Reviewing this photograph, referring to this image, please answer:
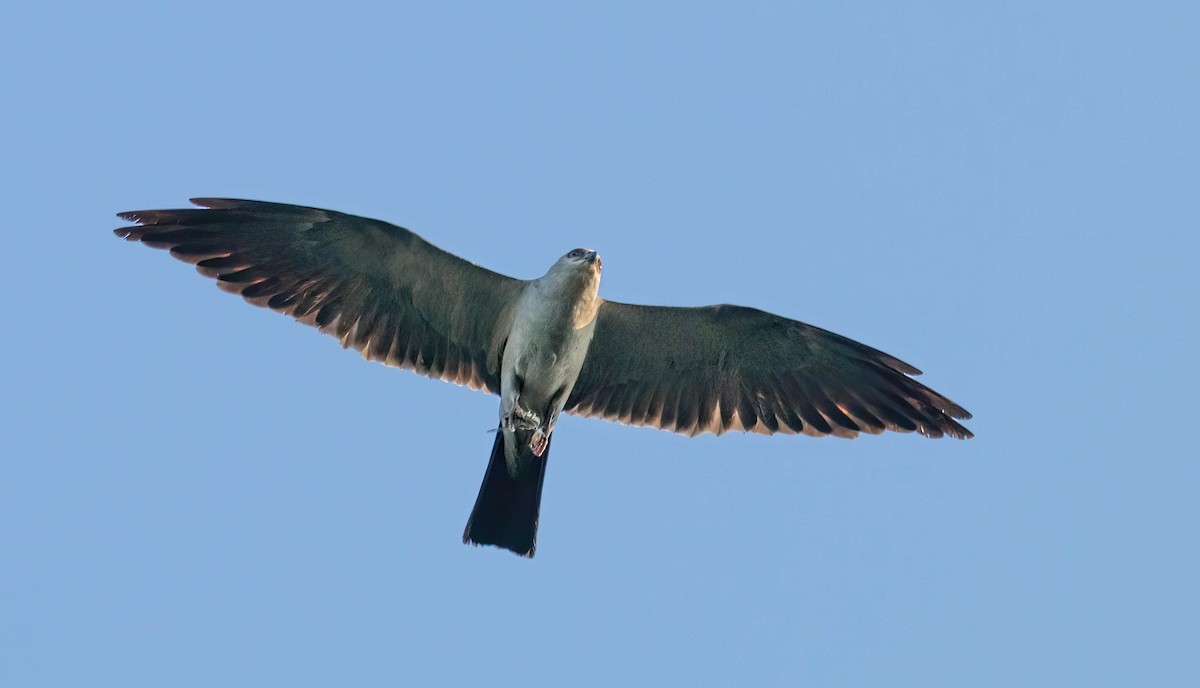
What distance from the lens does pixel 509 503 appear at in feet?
45.0

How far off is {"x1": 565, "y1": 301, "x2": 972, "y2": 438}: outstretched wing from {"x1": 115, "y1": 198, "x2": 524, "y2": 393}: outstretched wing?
1.16 meters

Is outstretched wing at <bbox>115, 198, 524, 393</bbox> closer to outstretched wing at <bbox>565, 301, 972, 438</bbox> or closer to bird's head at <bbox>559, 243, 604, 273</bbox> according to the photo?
bird's head at <bbox>559, 243, 604, 273</bbox>

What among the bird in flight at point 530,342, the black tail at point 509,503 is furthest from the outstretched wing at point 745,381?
the black tail at point 509,503

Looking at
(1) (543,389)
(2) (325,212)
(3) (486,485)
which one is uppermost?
(2) (325,212)

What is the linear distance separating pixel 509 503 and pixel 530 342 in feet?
5.08

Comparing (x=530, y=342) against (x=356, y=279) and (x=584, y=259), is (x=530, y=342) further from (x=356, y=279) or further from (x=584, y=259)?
(x=356, y=279)

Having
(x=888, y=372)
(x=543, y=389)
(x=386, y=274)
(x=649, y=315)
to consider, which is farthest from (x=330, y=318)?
(x=888, y=372)

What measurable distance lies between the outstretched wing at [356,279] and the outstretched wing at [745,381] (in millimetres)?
1159

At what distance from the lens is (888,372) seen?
46.6ft

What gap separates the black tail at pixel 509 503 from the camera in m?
13.6

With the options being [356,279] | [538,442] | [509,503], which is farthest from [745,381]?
[356,279]

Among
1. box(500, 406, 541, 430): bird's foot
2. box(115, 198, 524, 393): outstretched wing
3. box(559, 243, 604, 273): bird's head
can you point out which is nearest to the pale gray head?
box(559, 243, 604, 273): bird's head

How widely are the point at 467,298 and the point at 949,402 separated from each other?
15.5 feet

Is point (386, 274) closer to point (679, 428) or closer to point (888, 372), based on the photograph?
point (679, 428)
